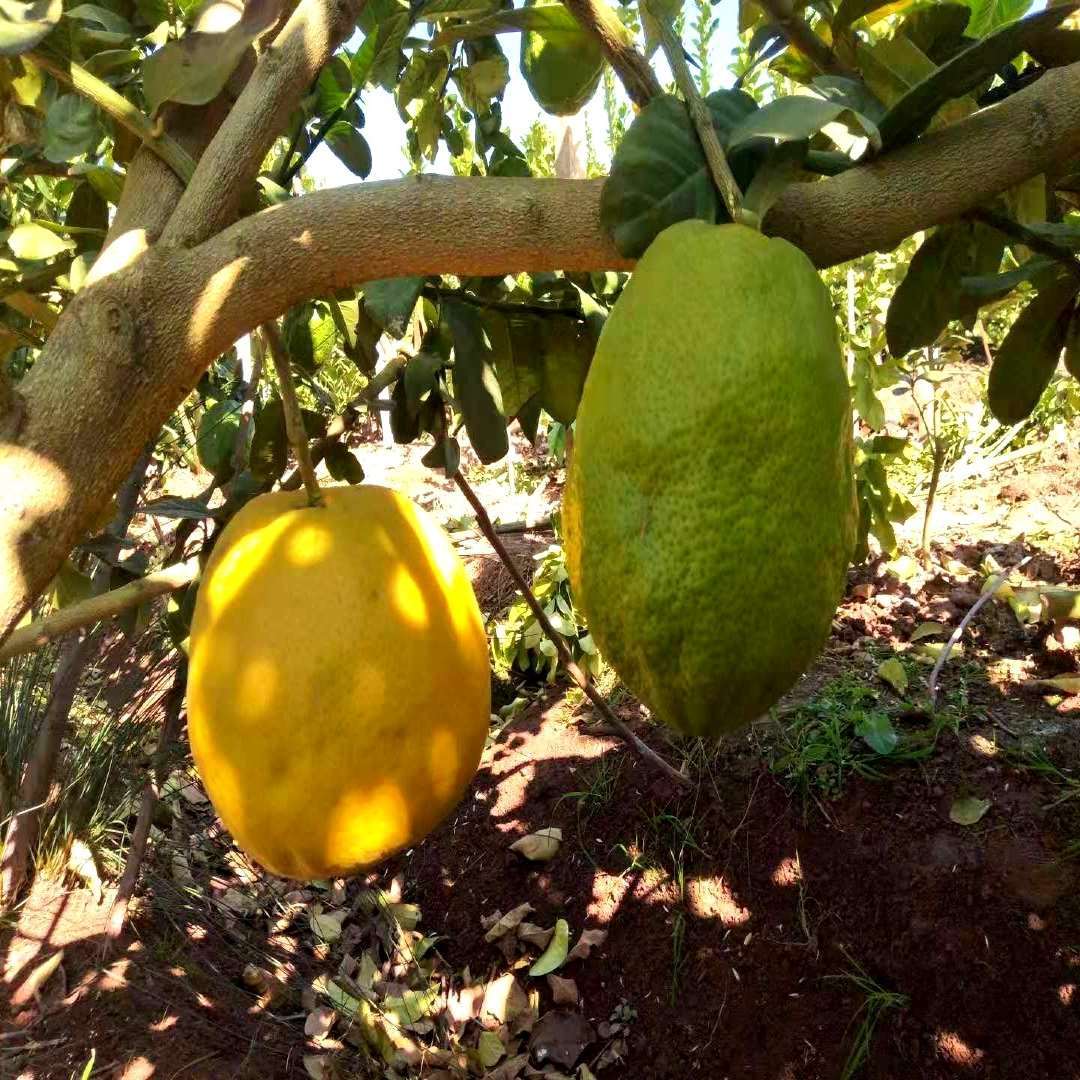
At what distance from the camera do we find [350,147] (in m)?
1.53

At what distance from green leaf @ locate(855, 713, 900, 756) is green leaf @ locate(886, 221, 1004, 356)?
164 centimetres

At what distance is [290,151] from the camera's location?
1.27 m

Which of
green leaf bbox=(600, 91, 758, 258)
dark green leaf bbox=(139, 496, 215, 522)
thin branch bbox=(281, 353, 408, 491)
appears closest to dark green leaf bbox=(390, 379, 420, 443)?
thin branch bbox=(281, 353, 408, 491)

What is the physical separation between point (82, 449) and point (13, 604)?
10cm

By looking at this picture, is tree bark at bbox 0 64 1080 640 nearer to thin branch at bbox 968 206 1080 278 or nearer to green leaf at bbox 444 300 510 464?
thin branch at bbox 968 206 1080 278

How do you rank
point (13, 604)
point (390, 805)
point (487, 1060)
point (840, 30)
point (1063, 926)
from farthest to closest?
point (487, 1060) < point (1063, 926) < point (840, 30) < point (390, 805) < point (13, 604)

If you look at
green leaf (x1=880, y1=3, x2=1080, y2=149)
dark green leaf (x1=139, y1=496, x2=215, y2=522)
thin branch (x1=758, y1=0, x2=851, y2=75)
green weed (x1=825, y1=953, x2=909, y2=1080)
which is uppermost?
thin branch (x1=758, y1=0, x2=851, y2=75)

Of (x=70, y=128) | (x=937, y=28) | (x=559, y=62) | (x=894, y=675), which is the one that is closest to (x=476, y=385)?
(x=559, y=62)

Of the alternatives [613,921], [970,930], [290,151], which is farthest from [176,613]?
[970,930]

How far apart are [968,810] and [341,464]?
1.72 meters

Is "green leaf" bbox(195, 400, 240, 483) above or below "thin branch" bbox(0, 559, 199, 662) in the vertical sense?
above

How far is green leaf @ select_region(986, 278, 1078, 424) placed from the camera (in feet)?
3.21

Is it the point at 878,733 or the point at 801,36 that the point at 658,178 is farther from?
the point at 878,733

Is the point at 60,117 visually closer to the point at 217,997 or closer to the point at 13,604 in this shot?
the point at 13,604
